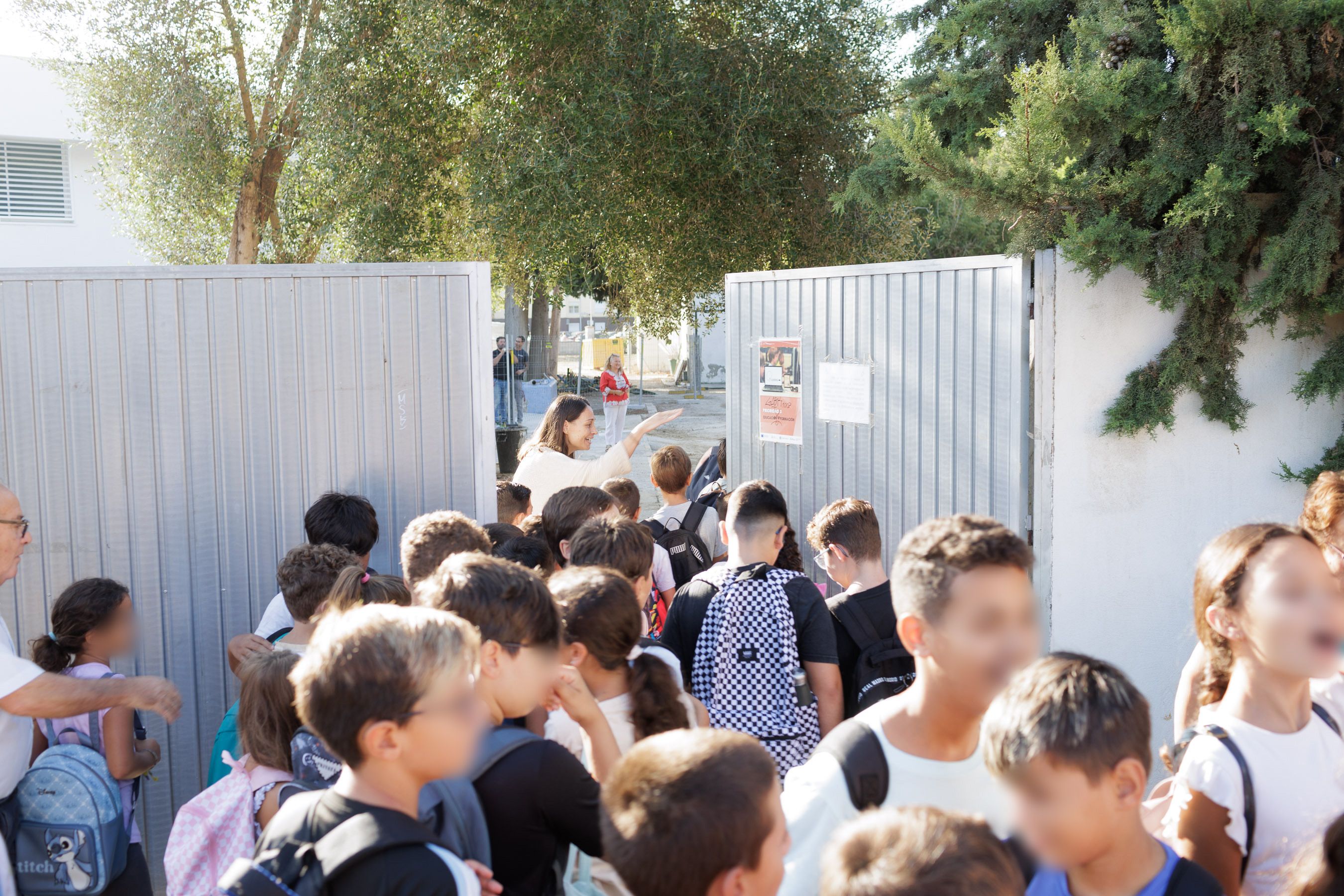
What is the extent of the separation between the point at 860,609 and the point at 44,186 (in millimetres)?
23104

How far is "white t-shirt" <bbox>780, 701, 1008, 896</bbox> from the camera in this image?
189 cm

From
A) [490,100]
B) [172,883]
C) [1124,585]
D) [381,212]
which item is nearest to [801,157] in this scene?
[490,100]

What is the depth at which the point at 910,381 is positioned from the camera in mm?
5254

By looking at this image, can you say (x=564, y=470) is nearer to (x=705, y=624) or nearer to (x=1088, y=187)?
(x=705, y=624)

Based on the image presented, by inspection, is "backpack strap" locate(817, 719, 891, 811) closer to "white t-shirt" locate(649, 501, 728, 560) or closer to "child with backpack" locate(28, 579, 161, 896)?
"child with backpack" locate(28, 579, 161, 896)

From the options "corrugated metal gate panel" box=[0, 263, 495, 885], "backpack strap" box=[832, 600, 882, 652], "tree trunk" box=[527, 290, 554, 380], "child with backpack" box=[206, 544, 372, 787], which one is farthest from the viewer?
"tree trunk" box=[527, 290, 554, 380]

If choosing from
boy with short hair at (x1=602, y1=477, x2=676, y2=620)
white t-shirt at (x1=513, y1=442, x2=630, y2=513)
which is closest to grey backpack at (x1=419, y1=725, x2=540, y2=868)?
boy with short hair at (x1=602, y1=477, x2=676, y2=620)

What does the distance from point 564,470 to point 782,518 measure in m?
2.24

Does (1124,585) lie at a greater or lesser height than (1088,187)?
lesser

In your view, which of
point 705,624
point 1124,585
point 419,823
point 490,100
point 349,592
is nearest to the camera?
point 419,823

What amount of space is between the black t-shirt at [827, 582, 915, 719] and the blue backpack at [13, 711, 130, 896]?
Answer: 2.42 metres

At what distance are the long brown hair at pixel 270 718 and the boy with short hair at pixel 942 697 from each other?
1469 mm

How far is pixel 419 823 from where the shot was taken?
1882 millimetres

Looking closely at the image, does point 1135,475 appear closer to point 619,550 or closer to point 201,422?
point 619,550
